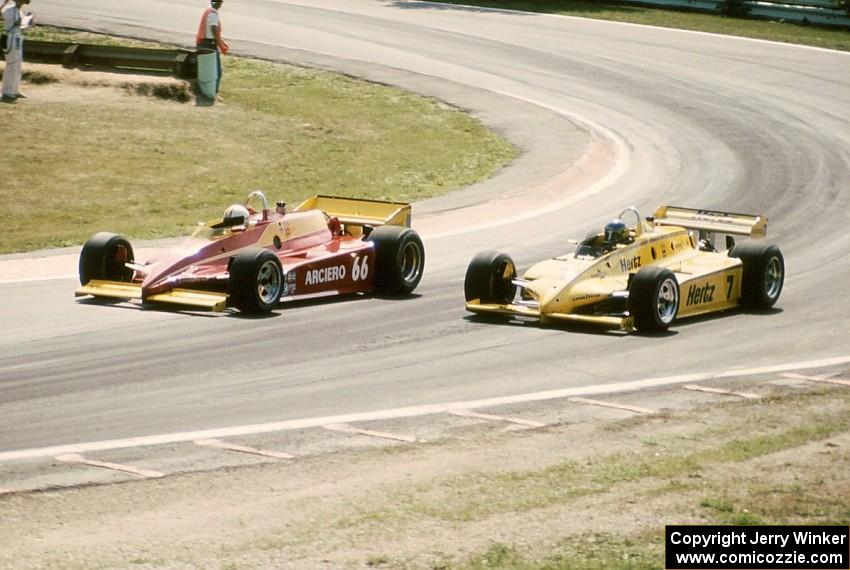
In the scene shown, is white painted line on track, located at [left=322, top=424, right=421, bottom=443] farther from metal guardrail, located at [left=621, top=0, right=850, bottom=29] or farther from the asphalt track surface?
metal guardrail, located at [left=621, top=0, right=850, bottom=29]

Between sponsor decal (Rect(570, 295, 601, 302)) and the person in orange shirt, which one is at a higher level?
the person in orange shirt

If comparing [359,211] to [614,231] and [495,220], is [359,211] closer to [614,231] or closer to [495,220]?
[614,231]

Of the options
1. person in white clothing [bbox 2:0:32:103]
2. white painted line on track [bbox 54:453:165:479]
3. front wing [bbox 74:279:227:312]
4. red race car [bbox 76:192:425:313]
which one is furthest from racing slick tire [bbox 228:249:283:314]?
person in white clothing [bbox 2:0:32:103]

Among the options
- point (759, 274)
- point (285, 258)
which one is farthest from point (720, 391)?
point (285, 258)

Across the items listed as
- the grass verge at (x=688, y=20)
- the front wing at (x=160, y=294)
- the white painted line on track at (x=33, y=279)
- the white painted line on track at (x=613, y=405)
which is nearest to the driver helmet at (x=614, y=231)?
the white painted line on track at (x=613, y=405)

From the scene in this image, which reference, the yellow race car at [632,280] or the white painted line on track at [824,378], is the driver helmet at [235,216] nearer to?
the yellow race car at [632,280]

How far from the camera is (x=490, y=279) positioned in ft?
59.0

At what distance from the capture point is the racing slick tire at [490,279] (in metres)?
18.0

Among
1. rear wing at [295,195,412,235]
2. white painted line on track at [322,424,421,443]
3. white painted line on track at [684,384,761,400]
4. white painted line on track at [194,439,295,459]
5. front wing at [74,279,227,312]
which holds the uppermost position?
rear wing at [295,195,412,235]

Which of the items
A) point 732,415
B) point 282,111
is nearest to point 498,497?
point 732,415

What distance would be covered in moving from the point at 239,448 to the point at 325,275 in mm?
6723

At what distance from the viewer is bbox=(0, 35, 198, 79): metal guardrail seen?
32.8 metres

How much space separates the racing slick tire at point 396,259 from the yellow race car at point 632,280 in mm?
1317

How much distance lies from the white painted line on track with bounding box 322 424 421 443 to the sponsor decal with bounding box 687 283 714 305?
6242 millimetres
